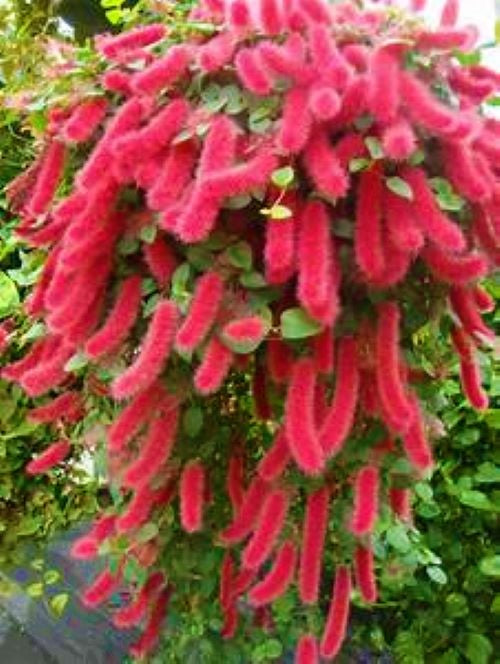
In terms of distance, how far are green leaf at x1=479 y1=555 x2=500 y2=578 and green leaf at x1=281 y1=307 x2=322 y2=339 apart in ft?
2.54

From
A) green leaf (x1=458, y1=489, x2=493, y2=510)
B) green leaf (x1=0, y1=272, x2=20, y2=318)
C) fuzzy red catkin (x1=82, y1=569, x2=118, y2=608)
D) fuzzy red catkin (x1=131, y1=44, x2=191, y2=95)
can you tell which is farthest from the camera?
green leaf (x1=458, y1=489, x2=493, y2=510)

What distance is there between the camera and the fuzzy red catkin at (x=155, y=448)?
3.17 feet

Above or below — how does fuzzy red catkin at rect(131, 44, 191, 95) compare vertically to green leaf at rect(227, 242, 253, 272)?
above

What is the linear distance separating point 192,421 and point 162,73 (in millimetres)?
372

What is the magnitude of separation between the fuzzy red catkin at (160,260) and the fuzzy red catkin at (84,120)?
14 cm

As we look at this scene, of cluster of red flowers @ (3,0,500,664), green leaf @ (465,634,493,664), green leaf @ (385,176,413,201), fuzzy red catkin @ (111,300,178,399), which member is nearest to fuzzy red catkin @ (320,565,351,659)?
cluster of red flowers @ (3,0,500,664)

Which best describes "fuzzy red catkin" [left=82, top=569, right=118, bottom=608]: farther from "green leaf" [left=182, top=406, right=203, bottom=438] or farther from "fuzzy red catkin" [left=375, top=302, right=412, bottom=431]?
"fuzzy red catkin" [left=375, top=302, right=412, bottom=431]

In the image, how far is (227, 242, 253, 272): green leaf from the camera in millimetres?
954

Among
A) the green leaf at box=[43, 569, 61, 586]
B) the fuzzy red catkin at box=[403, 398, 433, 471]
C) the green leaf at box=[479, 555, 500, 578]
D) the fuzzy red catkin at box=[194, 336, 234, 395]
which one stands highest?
the fuzzy red catkin at box=[194, 336, 234, 395]

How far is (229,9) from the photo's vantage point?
3.17 ft

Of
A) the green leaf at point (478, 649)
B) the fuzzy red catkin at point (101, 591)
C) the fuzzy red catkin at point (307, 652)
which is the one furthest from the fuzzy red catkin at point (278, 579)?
the green leaf at point (478, 649)

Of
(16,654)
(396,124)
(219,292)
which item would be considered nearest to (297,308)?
(219,292)

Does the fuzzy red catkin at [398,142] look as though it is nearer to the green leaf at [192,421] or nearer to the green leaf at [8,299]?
the green leaf at [192,421]

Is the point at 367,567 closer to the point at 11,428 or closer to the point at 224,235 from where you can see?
the point at 224,235
